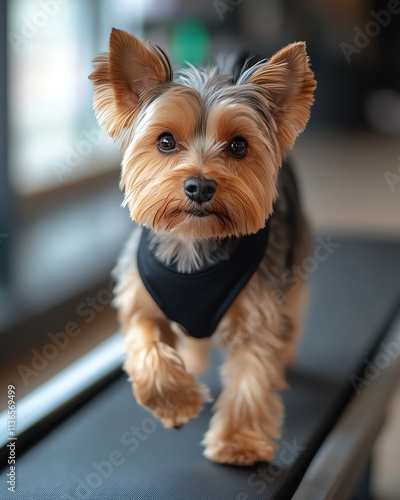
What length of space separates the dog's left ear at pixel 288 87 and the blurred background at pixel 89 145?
77cm

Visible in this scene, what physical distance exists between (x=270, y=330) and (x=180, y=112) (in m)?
0.70

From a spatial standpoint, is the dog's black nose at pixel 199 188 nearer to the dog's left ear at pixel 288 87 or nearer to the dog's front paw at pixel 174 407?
the dog's left ear at pixel 288 87

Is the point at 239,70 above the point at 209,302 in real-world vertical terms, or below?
above

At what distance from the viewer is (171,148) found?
65.6 inches

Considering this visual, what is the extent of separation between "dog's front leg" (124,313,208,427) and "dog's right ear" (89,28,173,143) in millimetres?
562

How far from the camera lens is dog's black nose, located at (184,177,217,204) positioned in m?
1.58

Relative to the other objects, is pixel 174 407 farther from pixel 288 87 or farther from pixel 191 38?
pixel 191 38

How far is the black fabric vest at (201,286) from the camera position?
185 centimetres

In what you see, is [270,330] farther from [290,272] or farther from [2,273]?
[2,273]

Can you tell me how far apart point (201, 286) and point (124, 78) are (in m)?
0.56

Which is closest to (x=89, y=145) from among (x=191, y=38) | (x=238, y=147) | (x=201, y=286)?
(x=191, y=38)

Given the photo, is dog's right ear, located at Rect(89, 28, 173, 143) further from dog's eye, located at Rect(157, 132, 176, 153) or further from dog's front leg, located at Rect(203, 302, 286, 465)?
dog's front leg, located at Rect(203, 302, 286, 465)

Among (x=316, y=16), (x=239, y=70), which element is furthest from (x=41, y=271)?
(x=316, y=16)

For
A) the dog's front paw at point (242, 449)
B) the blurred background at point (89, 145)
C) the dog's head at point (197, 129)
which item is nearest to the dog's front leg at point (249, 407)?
the dog's front paw at point (242, 449)
